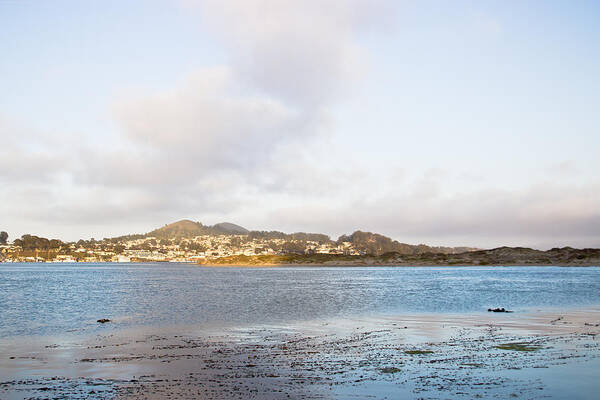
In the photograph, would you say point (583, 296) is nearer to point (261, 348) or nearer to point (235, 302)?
point (235, 302)

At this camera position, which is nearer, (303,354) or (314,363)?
(314,363)

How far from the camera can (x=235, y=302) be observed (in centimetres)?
4978

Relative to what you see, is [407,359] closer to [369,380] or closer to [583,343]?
[369,380]

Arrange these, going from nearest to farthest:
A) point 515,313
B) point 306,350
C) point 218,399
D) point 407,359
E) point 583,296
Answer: point 218,399 → point 407,359 → point 306,350 → point 515,313 → point 583,296

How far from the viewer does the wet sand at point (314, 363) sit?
1488cm

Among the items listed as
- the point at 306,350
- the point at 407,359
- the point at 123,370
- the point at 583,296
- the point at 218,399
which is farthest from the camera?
the point at 583,296

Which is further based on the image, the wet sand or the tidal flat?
the tidal flat

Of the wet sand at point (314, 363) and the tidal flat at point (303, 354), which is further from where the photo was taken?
the tidal flat at point (303, 354)

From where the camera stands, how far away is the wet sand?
1488 centimetres

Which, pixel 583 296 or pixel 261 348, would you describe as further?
pixel 583 296

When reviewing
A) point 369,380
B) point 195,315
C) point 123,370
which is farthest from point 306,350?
point 195,315

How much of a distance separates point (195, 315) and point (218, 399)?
83.4 feet

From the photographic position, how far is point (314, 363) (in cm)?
1898

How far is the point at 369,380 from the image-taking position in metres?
16.0
